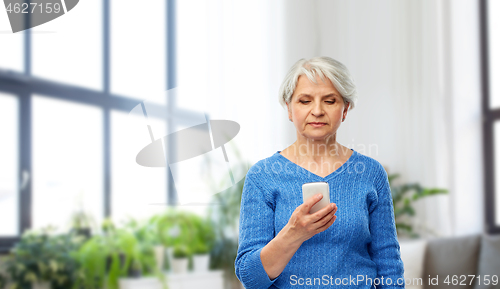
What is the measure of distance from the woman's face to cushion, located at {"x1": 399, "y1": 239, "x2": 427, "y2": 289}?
2011mm

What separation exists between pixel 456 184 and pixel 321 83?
2.57 m

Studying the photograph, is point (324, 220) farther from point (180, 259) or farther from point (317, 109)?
point (180, 259)

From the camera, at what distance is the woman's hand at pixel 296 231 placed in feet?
2.46

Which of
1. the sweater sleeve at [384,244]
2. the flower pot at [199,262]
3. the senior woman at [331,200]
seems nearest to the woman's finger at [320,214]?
the senior woman at [331,200]

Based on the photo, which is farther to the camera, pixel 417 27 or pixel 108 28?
pixel 417 27

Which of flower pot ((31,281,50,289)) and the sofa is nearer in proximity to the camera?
flower pot ((31,281,50,289))

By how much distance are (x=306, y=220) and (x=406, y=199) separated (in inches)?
96.9

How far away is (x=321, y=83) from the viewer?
893 mm

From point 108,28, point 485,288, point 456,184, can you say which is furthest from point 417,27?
point 108,28

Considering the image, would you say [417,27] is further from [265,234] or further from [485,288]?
→ [265,234]

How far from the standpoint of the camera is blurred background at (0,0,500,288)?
2.22 meters

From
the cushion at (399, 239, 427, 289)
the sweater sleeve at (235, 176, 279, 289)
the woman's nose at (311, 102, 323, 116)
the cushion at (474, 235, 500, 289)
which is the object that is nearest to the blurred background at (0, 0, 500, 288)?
the cushion at (399, 239, 427, 289)

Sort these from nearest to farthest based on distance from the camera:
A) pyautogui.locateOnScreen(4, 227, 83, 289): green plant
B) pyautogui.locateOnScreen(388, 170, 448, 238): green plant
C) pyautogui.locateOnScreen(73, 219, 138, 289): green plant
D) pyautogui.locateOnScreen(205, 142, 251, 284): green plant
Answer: pyautogui.locateOnScreen(4, 227, 83, 289): green plant
pyautogui.locateOnScreen(73, 219, 138, 289): green plant
pyautogui.locateOnScreen(205, 142, 251, 284): green plant
pyautogui.locateOnScreen(388, 170, 448, 238): green plant

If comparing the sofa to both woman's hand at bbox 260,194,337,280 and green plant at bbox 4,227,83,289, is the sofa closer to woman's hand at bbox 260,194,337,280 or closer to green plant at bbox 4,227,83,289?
green plant at bbox 4,227,83,289
